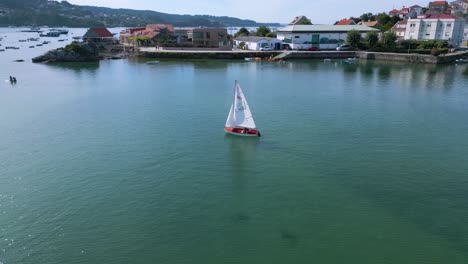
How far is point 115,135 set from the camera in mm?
33625

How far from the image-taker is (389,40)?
98.1 meters

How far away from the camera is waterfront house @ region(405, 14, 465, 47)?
328 ft

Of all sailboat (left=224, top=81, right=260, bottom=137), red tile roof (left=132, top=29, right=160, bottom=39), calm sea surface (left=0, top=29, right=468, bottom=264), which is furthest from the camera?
red tile roof (left=132, top=29, right=160, bottom=39)

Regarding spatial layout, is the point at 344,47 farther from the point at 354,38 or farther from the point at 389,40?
the point at 389,40

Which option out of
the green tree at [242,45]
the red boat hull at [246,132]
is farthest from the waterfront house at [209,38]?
the red boat hull at [246,132]

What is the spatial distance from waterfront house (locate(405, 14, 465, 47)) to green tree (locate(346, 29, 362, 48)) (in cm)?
1898

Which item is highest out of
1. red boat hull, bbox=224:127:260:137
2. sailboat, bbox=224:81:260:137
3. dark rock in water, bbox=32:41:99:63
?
dark rock in water, bbox=32:41:99:63

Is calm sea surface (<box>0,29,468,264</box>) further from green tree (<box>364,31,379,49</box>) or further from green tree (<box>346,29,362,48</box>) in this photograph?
green tree (<box>346,29,362,48</box>)

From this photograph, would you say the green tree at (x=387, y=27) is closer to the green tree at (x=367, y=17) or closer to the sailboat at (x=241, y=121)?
the green tree at (x=367, y=17)

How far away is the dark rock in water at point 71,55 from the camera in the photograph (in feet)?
286

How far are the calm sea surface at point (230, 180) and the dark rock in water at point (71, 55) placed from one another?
41.3 metres

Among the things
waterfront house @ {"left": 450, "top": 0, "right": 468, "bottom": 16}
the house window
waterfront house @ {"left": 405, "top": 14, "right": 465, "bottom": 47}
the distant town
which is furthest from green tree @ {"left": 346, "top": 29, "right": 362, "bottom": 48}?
waterfront house @ {"left": 450, "top": 0, "right": 468, "bottom": 16}

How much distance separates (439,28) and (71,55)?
104m

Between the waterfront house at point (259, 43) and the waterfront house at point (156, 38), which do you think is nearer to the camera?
the waterfront house at point (259, 43)
